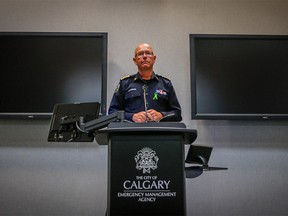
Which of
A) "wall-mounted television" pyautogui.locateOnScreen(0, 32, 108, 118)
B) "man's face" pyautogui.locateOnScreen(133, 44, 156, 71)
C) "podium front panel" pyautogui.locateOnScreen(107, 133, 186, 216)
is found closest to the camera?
"podium front panel" pyautogui.locateOnScreen(107, 133, 186, 216)

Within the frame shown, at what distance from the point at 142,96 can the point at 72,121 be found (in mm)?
1070

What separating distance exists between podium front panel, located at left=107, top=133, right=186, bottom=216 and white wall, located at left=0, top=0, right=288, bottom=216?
1752 millimetres

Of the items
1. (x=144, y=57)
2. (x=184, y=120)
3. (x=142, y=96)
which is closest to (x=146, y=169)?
(x=142, y=96)

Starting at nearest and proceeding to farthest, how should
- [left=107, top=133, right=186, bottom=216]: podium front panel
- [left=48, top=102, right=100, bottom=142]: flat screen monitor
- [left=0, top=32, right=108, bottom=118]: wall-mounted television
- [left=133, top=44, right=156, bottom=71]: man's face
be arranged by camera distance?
[left=107, top=133, right=186, bottom=216]: podium front panel → [left=48, top=102, right=100, bottom=142]: flat screen monitor → [left=133, top=44, right=156, bottom=71]: man's face → [left=0, top=32, right=108, bottom=118]: wall-mounted television

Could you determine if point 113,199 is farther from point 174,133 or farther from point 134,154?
point 174,133

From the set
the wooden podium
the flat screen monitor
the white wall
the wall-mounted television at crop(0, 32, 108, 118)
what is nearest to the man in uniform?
the wall-mounted television at crop(0, 32, 108, 118)

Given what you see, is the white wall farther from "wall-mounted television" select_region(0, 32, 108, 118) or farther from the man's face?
the man's face

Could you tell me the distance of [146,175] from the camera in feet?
4.38

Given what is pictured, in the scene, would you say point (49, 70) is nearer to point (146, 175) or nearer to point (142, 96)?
point (142, 96)

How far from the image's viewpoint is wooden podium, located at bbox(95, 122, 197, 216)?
4.29 ft

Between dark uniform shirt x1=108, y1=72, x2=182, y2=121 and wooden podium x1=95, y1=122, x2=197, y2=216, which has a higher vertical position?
dark uniform shirt x1=108, y1=72, x2=182, y2=121

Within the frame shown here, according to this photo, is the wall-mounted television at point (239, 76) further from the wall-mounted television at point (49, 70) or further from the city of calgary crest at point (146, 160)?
the city of calgary crest at point (146, 160)

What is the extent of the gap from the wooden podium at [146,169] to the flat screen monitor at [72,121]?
0.54 ft

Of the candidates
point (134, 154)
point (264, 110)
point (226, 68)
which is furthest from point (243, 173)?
point (134, 154)
